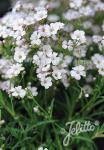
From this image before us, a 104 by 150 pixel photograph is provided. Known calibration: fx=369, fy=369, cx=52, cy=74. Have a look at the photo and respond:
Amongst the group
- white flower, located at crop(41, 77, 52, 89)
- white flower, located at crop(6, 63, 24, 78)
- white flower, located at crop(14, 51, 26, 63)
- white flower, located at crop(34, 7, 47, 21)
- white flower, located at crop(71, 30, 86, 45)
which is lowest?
white flower, located at crop(41, 77, 52, 89)

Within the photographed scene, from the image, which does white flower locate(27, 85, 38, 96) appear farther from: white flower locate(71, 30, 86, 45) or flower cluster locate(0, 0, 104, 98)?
white flower locate(71, 30, 86, 45)

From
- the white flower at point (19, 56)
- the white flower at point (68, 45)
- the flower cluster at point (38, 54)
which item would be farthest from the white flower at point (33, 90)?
the white flower at point (68, 45)

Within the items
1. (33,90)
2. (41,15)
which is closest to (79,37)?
(41,15)

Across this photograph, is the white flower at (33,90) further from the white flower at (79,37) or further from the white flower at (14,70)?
the white flower at (79,37)

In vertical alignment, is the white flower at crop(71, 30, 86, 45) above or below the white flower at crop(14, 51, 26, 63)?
above

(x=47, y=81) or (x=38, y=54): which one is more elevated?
(x=38, y=54)

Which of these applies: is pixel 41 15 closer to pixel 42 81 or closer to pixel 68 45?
pixel 68 45

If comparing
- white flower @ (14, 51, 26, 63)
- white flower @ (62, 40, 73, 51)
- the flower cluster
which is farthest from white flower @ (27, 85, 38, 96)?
white flower @ (62, 40, 73, 51)
